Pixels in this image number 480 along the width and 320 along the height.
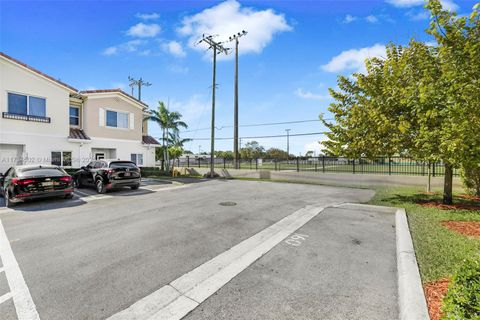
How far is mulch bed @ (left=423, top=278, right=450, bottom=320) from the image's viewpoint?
2.45 metres

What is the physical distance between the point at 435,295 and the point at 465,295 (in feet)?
3.12

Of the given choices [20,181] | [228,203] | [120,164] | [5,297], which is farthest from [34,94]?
[5,297]

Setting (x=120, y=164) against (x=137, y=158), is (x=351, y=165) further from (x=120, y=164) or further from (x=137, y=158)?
(x=137, y=158)

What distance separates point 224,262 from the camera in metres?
3.90

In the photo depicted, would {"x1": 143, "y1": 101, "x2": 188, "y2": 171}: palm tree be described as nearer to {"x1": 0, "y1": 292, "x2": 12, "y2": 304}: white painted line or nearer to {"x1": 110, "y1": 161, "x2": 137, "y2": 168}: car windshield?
{"x1": 110, "y1": 161, "x2": 137, "y2": 168}: car windshield

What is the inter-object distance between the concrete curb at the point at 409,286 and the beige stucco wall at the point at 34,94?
18598 millimetres

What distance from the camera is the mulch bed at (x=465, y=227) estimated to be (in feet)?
16.4

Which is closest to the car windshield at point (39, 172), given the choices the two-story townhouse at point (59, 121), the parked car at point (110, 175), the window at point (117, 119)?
the parked car at point (110, 175)

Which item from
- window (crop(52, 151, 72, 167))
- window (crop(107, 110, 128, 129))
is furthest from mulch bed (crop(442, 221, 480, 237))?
window (crop(107, 110, 128, 129))

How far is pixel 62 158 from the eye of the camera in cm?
1540

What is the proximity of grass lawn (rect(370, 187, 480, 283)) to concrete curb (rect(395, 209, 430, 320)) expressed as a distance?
0.36 feet

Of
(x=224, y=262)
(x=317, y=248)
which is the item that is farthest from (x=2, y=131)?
(x=317, y=248)

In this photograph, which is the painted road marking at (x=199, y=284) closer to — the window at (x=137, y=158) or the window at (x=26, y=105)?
the window at (x=26, y=105)

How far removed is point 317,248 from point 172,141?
2108 centimetres
